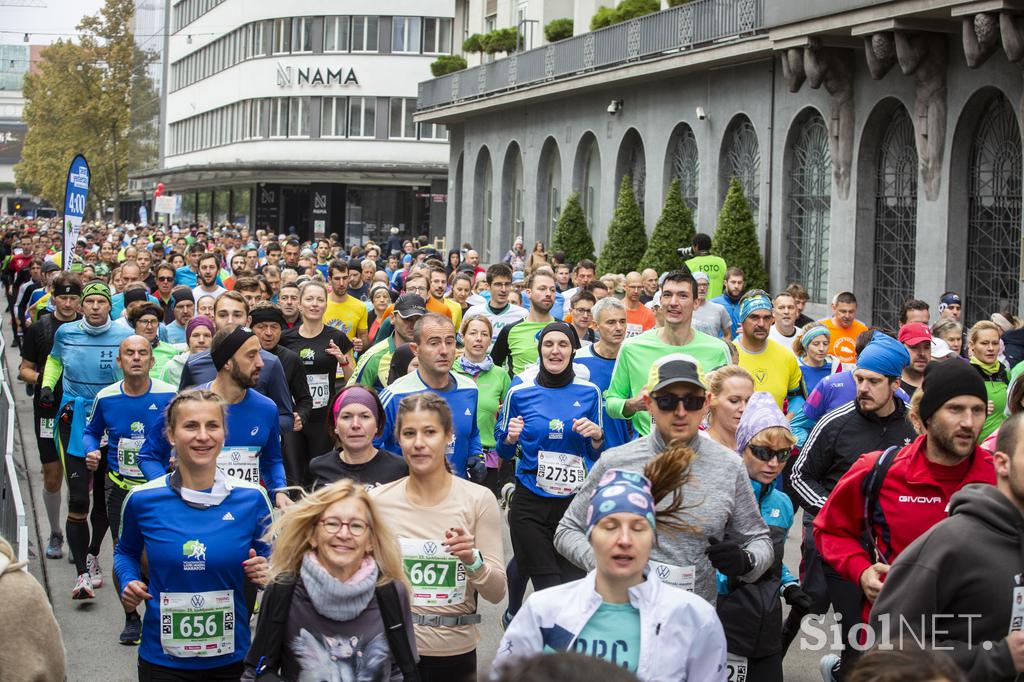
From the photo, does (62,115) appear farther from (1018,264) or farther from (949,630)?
(949,630)

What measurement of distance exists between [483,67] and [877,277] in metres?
18.5

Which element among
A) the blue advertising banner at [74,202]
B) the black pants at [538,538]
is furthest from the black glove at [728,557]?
the blue advertising banner at [74,202]

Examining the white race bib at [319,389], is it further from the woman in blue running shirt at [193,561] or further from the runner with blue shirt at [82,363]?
the woman in blue running shirt at [193,561]

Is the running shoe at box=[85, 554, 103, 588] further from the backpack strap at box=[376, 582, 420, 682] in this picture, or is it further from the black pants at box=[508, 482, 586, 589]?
the backpack strap at box=[376, 582, 420, 682]

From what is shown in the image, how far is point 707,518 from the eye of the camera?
19.4ft

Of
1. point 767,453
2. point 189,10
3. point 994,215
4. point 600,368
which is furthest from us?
point 189,10

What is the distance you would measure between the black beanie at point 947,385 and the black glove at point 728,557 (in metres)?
0.83

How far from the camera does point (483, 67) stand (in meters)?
40.4

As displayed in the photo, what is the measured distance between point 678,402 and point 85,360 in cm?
621

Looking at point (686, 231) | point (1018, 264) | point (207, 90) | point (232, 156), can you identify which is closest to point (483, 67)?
point (686, 231)

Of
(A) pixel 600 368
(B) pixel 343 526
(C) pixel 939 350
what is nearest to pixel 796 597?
(B) pixel 343 526

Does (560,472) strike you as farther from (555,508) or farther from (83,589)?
(83,589)

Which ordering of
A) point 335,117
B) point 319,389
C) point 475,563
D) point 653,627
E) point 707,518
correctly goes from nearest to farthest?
point 653,627 < point 707,518 < point 475,563 < point 319,389 < point 335,117

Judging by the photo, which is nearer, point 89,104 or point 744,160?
point 744,160
